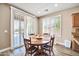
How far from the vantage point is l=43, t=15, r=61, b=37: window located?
2.60 meters

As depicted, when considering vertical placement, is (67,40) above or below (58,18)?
below

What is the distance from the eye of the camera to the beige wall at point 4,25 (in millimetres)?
2459

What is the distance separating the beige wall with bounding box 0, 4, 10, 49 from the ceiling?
24 cm

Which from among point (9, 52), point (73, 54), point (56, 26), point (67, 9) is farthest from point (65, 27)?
point (9, 52)

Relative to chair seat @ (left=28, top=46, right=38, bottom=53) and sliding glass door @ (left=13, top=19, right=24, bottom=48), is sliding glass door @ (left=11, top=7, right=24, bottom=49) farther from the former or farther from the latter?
chair seat @ (left=28, top=46, right=38, bottom=53)

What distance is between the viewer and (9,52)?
2.48m

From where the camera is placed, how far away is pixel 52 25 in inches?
104

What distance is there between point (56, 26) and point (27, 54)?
3.03ft

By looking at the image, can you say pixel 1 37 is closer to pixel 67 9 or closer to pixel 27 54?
pixel 27 54

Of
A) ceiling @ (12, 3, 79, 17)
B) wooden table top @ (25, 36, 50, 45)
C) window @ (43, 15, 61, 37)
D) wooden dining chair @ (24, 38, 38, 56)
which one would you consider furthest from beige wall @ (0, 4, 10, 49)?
window @ (43, 15, 61, 37)

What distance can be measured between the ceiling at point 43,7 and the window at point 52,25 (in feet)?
0.55

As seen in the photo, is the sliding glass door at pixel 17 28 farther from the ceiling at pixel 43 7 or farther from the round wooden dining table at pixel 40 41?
the round wooden dining table at pixel 40 41

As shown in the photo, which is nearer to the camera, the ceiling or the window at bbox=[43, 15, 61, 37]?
the ceiling

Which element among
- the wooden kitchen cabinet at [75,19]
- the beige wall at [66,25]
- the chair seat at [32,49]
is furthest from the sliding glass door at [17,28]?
the wooden kitchen cabinet at [75,19]
